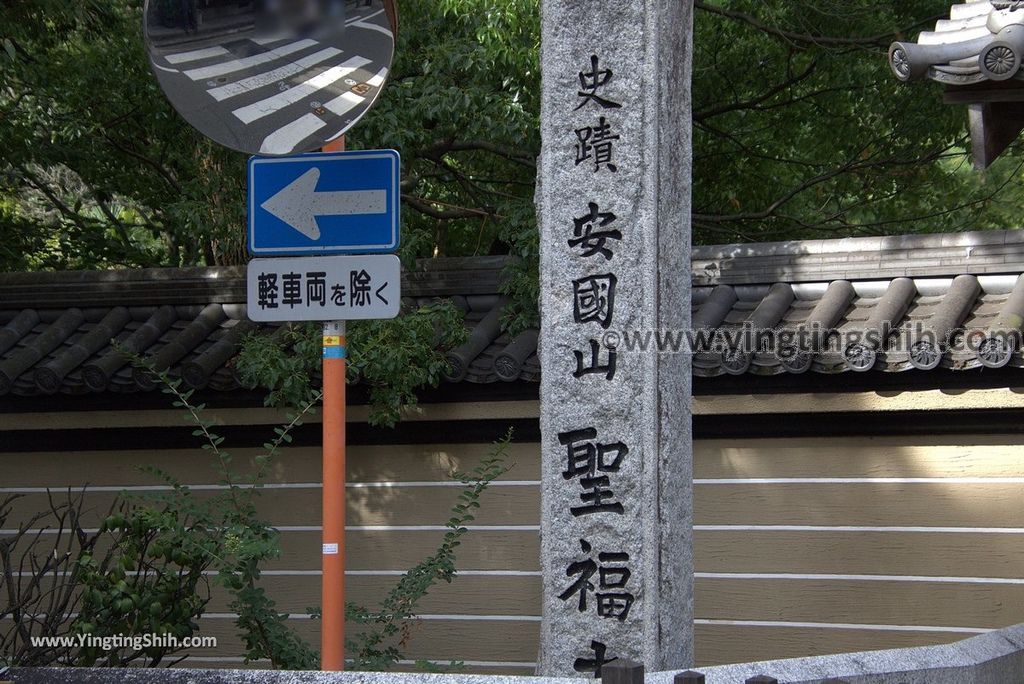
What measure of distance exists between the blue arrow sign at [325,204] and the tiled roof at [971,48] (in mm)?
2385

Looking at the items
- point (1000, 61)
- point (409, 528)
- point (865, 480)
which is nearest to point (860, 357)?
point (865, 480)

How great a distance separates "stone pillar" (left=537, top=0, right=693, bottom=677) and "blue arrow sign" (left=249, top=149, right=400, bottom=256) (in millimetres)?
1094

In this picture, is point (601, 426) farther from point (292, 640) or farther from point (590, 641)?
point (292, 640)

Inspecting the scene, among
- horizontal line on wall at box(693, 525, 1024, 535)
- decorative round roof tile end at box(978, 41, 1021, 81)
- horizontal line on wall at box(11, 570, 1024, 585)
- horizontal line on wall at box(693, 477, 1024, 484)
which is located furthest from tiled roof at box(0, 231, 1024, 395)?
decorative round roof tile end at box(978, 41, 1021, 81)

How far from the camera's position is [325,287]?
4.41 metres

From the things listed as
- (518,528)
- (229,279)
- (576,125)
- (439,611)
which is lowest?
(439,611)

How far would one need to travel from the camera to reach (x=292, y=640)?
5.65 metres

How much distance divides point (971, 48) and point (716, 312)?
98.4 inches

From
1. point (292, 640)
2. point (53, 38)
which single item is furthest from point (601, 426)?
point (53, 38)

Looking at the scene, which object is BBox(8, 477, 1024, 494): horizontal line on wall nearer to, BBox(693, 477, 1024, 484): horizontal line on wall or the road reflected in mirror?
BBox(693, 477, 1024, 484): horizontal line on wall

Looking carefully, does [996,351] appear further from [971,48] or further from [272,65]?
[272,65]

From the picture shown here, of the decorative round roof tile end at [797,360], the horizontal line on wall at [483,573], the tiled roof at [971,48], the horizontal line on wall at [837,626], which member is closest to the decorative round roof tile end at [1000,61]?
the tiled roof at [971,48]

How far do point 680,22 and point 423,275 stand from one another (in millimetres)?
2997

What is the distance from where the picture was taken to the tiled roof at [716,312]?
648cm
